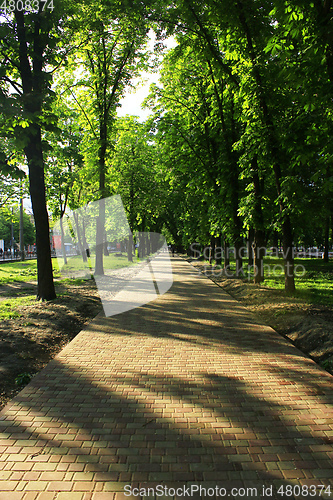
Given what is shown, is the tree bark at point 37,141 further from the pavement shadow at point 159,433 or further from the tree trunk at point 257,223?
the tree trunk at point 257,223

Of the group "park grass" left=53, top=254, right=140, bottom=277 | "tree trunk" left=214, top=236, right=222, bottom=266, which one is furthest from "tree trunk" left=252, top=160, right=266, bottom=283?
"tree trunk" left=214, top=236, right=222, bottom=266

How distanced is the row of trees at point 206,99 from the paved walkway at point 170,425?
366 cm

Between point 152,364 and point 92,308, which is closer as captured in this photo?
point 152,364

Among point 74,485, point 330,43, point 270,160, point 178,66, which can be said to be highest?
point 178,66

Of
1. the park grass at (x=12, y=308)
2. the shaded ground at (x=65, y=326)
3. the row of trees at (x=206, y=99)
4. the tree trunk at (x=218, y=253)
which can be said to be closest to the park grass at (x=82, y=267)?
the row of trees at (x=206, y=99)

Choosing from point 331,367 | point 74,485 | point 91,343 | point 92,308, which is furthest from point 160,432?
point 92,308

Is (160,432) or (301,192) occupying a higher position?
(301,192)

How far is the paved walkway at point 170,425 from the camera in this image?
9.57ft

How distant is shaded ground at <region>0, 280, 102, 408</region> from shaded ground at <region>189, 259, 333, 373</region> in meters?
4.38

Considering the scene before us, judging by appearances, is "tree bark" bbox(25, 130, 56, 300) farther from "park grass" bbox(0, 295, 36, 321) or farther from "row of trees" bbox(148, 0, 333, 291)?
"row of trees" bbox(148, 0, 333, 291)

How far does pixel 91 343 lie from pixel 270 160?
757 cm

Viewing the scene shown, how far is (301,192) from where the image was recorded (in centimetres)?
998

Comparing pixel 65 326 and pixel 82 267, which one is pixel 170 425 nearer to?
pixel 65 326

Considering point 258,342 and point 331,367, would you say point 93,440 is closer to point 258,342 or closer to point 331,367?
point 331,367
